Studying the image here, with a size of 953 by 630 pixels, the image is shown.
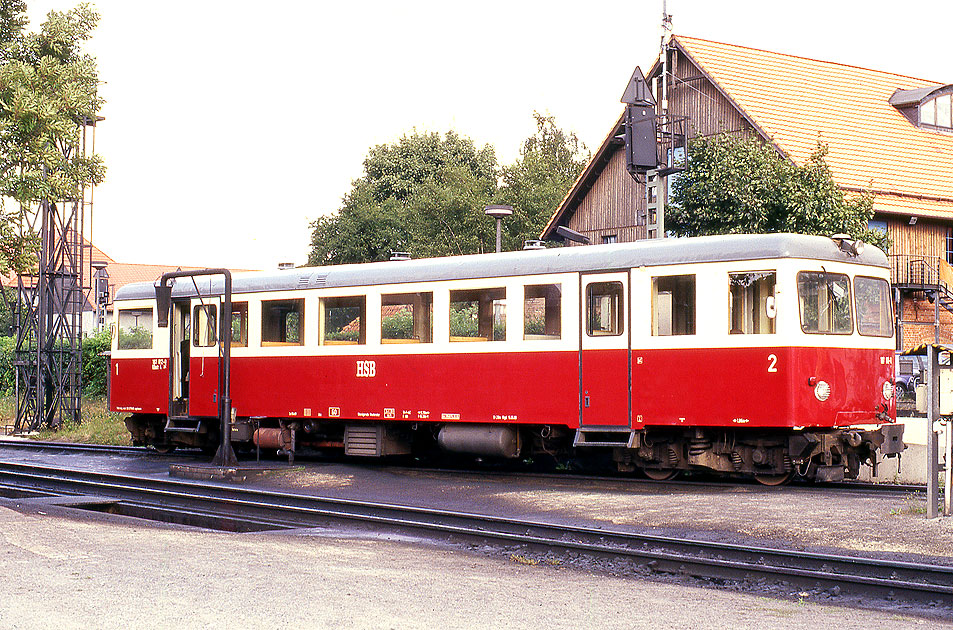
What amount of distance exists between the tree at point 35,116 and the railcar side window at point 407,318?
194 inches

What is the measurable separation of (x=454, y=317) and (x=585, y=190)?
78.4 ft

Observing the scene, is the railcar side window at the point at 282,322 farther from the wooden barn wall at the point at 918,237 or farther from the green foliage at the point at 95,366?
the wooden barn wall at the point at 918,237

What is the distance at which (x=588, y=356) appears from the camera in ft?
53.4

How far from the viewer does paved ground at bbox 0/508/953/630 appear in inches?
316

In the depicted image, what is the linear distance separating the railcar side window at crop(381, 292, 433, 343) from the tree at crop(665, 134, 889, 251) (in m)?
11.6

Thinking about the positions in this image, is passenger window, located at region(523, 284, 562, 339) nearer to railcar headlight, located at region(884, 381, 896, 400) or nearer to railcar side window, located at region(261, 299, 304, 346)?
railcar headlight, located at region(884, 381, 896, 400)

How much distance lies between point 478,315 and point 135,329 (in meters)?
7.95

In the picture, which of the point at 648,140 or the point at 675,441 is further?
the point at 648,140

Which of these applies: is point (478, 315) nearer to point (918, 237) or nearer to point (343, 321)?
point (343, 321)

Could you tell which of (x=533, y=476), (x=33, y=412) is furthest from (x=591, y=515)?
(x=33, y=412)

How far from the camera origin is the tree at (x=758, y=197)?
27609 millimetres

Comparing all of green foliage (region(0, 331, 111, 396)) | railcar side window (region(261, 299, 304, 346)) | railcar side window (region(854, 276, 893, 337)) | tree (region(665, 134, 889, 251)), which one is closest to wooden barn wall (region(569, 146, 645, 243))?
tree (region(665, 134, 889, 251))

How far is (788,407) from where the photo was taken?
1460 centimetres

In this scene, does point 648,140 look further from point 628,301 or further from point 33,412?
point 33,412
